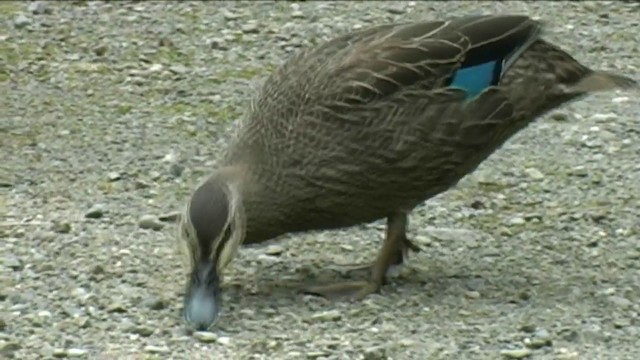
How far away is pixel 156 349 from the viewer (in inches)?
296

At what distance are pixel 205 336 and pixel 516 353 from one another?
1.33m

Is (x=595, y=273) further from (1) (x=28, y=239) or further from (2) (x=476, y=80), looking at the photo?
(1) (x=28, y=239)

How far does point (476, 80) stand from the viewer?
26.9 feet

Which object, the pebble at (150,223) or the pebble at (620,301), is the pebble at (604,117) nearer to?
the pebble at (620,301)

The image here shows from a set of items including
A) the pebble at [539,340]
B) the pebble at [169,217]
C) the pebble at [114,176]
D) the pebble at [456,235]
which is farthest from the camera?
the pebble at [114,176]

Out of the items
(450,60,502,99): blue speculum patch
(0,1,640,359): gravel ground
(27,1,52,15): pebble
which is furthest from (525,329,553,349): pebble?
(27,1,52,15): pebble

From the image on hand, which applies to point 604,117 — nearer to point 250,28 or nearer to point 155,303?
point 250,28

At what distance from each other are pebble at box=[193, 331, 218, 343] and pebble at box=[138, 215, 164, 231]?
1.53m

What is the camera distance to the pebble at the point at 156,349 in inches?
295

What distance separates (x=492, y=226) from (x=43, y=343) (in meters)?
2.68

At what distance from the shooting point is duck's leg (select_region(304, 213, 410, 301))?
816 centimetres

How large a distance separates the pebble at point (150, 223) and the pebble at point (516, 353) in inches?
92.1

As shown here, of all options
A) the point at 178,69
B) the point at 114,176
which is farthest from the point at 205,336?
the point at 178,69

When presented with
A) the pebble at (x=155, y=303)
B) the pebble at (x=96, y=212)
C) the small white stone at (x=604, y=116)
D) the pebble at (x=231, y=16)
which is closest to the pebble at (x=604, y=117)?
the small white stone at (x=604, y=116)
